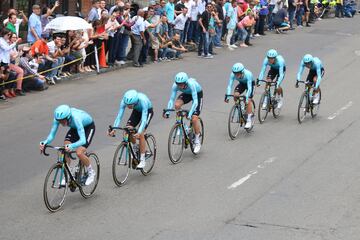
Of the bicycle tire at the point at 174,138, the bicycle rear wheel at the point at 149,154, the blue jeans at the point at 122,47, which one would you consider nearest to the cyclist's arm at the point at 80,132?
the bicycle rear wheel at the point at 149,154

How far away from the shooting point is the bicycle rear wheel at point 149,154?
47.9 ft

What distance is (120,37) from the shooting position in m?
25.1

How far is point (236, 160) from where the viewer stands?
15727 mm

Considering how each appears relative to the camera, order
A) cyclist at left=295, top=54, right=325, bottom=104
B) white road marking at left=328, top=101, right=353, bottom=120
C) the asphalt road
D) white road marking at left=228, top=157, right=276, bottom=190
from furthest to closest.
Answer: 1. white road marking at left=328, top=101, right=353, bottom=120
2. cyclist at left=295, top=54, right=325, bottom=104
3. white road marking at left=228, top=157, right=276, bottom=190
4. the asphalt road

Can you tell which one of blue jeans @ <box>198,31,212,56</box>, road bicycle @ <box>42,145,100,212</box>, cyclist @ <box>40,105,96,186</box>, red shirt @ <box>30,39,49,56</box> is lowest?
blue jeans @ <box>198,31,212,56</box>

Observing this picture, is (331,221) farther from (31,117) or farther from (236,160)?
(31,117)

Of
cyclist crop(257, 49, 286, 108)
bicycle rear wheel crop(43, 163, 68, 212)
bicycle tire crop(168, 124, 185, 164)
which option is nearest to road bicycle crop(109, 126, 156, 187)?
bicycle tire crop(168, 124, 185, 164)

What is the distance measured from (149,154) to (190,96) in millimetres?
2156

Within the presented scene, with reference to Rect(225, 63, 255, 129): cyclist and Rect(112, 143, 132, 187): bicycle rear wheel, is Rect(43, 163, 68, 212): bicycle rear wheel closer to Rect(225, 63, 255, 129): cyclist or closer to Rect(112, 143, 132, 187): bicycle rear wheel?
Rect(112, 143, 132, 187): bicycle rear wheel

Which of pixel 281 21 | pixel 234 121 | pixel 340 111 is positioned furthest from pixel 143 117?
pixel 281 21

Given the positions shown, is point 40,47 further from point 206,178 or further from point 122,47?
point 206,178

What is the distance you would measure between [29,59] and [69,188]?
8.95m

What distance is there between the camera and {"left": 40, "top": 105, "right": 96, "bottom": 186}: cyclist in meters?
12.5

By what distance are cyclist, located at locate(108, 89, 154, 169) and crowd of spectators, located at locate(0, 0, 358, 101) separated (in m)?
6.66
